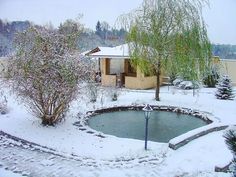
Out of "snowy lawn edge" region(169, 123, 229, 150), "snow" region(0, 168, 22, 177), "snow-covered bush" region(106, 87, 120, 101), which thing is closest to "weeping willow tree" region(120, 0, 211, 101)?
"snow-covered bush" region(106, 87, 120, 101)

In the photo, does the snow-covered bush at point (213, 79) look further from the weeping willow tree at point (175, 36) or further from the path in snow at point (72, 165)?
the path in snow at point (72, 165)

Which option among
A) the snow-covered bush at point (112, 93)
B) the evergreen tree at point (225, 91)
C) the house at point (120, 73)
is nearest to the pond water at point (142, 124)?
the snow-covered bush at point (112, 93)

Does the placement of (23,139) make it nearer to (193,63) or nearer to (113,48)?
(193,63)

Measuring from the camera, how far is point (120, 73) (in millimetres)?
15523

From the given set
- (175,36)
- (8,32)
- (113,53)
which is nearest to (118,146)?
(8,32)

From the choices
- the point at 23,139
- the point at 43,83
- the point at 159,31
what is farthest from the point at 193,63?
the point at 23,139

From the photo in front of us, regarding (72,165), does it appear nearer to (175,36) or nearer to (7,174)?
(7,174)

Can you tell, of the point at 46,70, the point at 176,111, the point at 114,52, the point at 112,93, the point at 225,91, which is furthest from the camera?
the point at 114,52

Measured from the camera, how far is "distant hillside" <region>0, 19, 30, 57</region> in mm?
6747

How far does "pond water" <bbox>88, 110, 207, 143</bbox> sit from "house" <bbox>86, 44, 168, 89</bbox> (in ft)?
13.9

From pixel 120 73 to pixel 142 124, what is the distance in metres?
7.39

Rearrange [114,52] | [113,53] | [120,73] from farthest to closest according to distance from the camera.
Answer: [120,73] < [114,52] < [113,53]

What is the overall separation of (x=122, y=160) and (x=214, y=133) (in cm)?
267

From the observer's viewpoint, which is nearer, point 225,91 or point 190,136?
point 190,136
